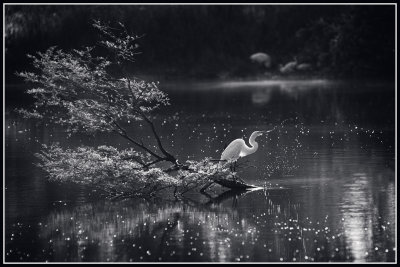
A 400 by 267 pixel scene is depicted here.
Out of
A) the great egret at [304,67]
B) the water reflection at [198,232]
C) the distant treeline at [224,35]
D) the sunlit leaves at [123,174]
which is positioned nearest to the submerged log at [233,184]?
the sunlit leaves at [123,174]

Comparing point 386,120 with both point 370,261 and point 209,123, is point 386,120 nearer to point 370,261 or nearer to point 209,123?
point 209,123

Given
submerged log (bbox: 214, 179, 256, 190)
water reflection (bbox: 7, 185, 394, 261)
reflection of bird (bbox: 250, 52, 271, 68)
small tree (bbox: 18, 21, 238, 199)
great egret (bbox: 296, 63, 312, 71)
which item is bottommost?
water reflection (bbox: 7, 185, 394, 261)

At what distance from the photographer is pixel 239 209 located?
19.0 metres

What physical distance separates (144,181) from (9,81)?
35490 millimetres

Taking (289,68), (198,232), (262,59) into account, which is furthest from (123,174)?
(262,59)

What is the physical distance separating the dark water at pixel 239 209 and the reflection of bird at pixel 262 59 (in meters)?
25.9

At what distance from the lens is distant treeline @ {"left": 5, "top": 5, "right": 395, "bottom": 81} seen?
52.0 m

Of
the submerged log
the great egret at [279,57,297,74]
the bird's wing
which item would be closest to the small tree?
the submerged log

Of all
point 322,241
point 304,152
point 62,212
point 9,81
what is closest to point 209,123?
point 304,152

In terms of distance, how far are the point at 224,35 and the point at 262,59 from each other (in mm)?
3763

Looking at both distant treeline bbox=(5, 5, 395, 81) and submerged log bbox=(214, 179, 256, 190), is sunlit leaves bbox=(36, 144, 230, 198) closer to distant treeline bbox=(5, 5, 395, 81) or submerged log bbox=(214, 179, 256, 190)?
submerged log bbox=(214, 179, 256, 190)

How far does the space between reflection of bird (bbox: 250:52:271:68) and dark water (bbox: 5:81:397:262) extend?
25.9 metres

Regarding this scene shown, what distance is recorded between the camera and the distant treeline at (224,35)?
51969 mm

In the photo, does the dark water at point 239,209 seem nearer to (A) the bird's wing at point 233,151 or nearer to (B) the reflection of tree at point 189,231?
(B) the reflection of tree at point 189,231
